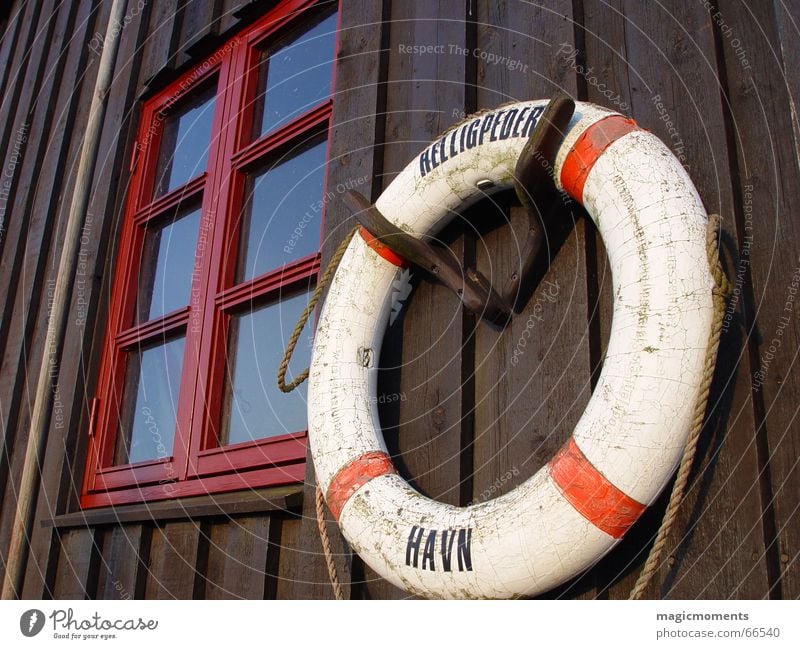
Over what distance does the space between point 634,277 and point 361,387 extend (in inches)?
24.4

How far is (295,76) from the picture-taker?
8.55 ft

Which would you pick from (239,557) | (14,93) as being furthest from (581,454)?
(14,93)

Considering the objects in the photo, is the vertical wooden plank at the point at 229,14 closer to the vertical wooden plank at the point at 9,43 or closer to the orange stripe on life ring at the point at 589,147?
the orange stripe on life ring at the point at 589,147

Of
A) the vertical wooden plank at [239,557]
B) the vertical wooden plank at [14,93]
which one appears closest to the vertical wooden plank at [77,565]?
the vertical wooden plank at [239,557]

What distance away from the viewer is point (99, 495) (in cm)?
266

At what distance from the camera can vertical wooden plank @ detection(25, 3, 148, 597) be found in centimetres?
274

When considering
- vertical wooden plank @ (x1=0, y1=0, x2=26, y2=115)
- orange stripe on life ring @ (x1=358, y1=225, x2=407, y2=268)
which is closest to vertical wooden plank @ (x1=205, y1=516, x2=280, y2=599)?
orange stripe on life ring @ (x1=358, y1=225, x2=407, y2=268)

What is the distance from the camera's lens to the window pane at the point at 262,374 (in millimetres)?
2107

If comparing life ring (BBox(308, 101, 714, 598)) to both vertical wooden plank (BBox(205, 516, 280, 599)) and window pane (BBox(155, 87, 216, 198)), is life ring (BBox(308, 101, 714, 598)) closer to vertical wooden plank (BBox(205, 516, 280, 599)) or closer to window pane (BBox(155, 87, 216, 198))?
vertical wooden plank (BBox(205, 516, 280, 599))

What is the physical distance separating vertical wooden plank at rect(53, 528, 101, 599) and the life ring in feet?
4.06

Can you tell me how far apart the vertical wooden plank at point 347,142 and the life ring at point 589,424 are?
0.29m
